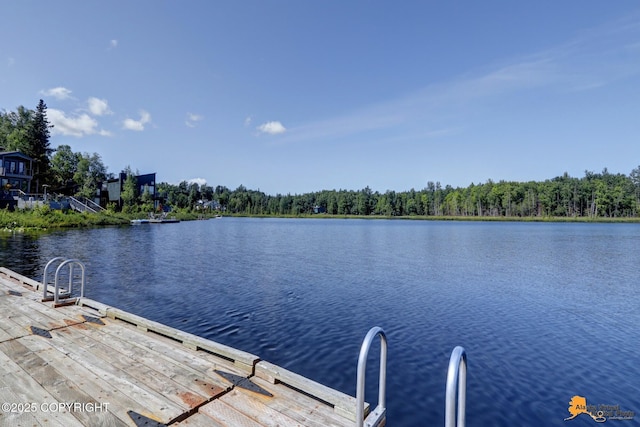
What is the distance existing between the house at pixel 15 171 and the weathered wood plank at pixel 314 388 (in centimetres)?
5377

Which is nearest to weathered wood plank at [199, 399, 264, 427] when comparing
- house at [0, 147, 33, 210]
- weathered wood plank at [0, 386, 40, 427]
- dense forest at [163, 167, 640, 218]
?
weathered wood plank at [0, 386, 40, 427]

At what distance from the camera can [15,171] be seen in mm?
44312

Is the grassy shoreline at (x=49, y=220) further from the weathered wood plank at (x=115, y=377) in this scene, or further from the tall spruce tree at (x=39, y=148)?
the weathered wood plank at (x=115, y=377)

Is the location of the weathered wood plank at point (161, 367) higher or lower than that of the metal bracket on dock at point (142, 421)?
lower

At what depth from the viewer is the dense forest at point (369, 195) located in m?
55.3

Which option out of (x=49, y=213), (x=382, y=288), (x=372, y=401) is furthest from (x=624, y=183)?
(x=49, y=213)

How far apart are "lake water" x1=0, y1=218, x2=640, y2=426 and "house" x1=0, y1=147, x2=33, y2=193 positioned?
27.3 metres

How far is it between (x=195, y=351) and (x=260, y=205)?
148 meters

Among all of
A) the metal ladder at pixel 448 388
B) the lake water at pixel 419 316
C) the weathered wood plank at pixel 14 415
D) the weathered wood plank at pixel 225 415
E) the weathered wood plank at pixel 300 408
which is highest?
the metal ladder at pixel 448 388

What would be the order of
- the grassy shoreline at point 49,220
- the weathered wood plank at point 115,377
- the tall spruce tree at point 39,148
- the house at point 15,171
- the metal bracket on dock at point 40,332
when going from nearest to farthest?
the weathered wood plank at point 115,377
the metal bracket on dock at point 40,332
the grassy shoreline at point 49,220
the house at point 15,171
the tall spruce tree at point 39,148

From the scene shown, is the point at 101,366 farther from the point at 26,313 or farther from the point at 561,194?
the point at 561,194

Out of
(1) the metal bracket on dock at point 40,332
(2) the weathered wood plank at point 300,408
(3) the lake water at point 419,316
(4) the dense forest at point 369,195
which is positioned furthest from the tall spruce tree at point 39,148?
(2) the weathered wood plank at point 300,408

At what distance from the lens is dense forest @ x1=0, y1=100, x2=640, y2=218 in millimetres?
55312

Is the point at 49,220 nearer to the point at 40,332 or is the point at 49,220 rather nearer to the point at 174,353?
the point at 40,332
